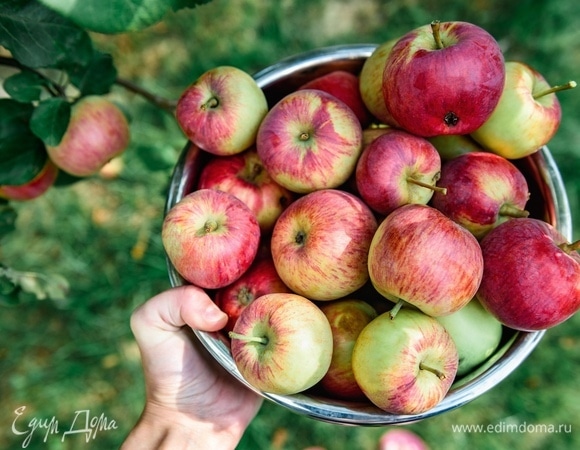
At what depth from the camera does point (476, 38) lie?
124 cm

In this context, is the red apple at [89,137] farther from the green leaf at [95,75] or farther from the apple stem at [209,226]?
the apple stem at [209,226]

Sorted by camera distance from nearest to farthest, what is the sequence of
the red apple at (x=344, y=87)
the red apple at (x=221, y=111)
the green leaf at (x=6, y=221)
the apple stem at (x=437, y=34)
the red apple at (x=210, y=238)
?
the apple stem at (x=437, y=34) → the red apple at (x=210, y=238) → the red apple at (x=221, y=111) → the red apple at (x=344, y=87) → the green leaf at (x=6, y=221)

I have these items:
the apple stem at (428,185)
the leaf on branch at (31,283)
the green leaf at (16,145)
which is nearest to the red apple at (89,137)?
the green leaf at (16,145)

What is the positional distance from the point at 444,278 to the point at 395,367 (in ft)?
0.67

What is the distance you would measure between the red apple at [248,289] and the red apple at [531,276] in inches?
18.8

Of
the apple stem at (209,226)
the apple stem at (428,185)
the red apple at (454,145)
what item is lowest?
the apple stem at (209,226)

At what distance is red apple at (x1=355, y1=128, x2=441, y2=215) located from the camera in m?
1.29

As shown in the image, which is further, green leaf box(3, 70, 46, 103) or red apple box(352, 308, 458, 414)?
green leaf box(3, 70, 46, 103)

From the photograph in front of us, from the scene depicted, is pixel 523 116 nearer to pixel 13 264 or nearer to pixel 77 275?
pixel 77 275

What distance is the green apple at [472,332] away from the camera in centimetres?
132

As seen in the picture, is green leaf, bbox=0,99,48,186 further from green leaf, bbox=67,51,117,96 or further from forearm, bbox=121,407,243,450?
forearm, bbox=121,407,243,450

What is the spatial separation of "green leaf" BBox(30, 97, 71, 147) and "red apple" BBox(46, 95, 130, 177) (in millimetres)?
125

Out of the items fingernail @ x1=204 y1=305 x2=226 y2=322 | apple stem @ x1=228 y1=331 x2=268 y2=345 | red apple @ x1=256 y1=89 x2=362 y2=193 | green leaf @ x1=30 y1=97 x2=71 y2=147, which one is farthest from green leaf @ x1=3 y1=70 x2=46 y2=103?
apple stem @ x1=228 y1=331 x2=268 y2=345

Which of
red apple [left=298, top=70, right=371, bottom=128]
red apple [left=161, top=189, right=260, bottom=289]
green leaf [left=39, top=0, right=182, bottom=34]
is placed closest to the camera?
green leaf [left=39, top=0, right=182, bottom=34]
